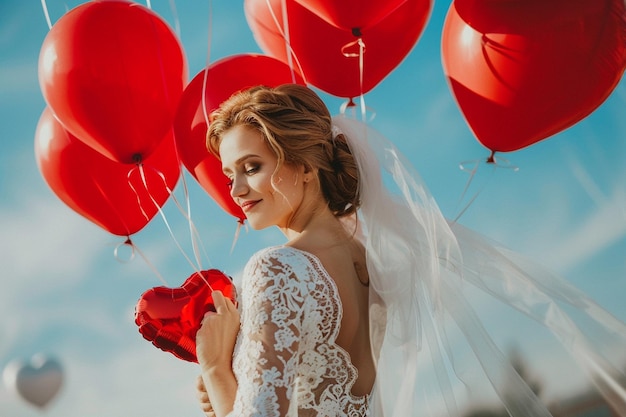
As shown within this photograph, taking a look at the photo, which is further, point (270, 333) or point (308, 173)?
point (308, 173)

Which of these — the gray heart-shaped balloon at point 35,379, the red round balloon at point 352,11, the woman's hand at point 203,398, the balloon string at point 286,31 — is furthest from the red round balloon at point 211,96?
the gray heart-shaped balloon at point 35,379

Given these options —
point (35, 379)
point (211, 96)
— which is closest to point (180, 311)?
point (211, 96)

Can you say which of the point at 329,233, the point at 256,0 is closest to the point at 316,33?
the point at 256,0

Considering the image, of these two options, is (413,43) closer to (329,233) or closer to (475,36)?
(475,36)

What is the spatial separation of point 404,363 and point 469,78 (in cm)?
172

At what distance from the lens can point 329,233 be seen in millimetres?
2080

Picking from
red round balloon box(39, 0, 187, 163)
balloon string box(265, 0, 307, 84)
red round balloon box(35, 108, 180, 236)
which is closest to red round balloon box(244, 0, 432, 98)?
balloon string box(265, 0, 307, 84)

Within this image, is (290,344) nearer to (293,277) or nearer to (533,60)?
(293,277)

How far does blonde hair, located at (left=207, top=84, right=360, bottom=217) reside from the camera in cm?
207

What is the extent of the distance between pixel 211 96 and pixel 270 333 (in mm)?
1759

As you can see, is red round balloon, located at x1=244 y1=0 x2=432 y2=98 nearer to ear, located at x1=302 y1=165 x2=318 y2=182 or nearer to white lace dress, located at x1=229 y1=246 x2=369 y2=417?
ear, located at x1=302 y1=165 x2=318 y2=182

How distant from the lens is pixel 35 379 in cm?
850

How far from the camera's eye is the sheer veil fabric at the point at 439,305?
219 centimetres

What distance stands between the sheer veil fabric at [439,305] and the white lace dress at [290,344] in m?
0.21
